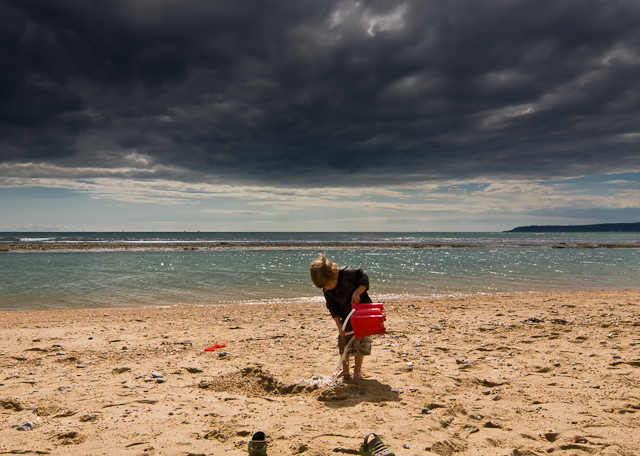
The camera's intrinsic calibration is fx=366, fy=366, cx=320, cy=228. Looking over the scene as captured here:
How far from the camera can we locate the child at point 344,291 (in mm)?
4750

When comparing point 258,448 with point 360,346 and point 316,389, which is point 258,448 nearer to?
point 316,389

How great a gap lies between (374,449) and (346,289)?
7.04ft

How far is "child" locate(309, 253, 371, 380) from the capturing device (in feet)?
15.6

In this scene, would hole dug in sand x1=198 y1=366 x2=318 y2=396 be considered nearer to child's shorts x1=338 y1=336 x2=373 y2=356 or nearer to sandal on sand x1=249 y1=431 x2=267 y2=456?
child's shorts x1=338 y1=336 x2=373 y2=356

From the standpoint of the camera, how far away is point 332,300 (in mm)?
5191

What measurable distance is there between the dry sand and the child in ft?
1.53

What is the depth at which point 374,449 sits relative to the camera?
322 cm

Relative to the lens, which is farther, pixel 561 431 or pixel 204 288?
pixel 204 288

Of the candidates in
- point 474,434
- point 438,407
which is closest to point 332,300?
point 438,407

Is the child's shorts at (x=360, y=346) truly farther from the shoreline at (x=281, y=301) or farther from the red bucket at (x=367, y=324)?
the shoreline at (x=281, y=301)

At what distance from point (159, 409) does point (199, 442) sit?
1015 millimetres

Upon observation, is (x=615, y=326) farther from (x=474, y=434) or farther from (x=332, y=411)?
(x=332, y=411)

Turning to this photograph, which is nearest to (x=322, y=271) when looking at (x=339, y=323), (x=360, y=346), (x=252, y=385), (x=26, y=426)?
(x=339, y=323)

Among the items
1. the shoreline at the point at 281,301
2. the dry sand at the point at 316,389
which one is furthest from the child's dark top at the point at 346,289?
the shoreline at the point at 281,301
